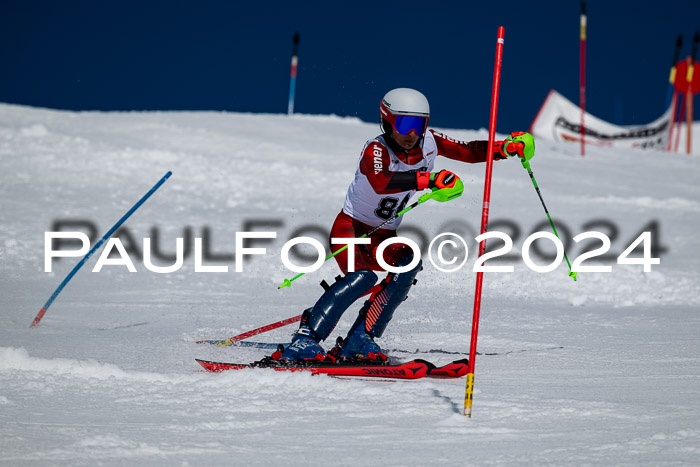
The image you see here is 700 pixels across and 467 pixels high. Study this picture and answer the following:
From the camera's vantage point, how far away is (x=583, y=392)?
3930 mm

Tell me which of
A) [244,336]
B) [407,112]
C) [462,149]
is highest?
[407,112]

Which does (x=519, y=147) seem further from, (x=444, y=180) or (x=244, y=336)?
(x=244, y=336)

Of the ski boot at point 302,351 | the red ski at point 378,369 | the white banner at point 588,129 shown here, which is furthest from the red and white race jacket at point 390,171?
the white banner at point 588,129

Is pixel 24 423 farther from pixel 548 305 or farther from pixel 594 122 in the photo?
pixel 594 122

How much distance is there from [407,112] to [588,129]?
20.9 meters

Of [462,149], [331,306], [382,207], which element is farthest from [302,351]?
[462,149]

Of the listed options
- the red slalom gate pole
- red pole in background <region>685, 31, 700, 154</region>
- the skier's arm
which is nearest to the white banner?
red pole in background <region>685, 31, 700, 154</region>

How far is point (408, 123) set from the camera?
445 cm

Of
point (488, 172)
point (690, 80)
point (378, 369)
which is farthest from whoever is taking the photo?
point (690, 80)

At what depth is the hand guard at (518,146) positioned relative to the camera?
461 centimetres

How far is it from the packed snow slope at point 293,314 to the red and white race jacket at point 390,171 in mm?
958

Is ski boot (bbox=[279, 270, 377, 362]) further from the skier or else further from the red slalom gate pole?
the red slalom gate pole

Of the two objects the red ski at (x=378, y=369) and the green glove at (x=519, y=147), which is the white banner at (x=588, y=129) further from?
the red ski at (x=378, y=369)

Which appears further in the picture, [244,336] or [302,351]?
[244,336]
